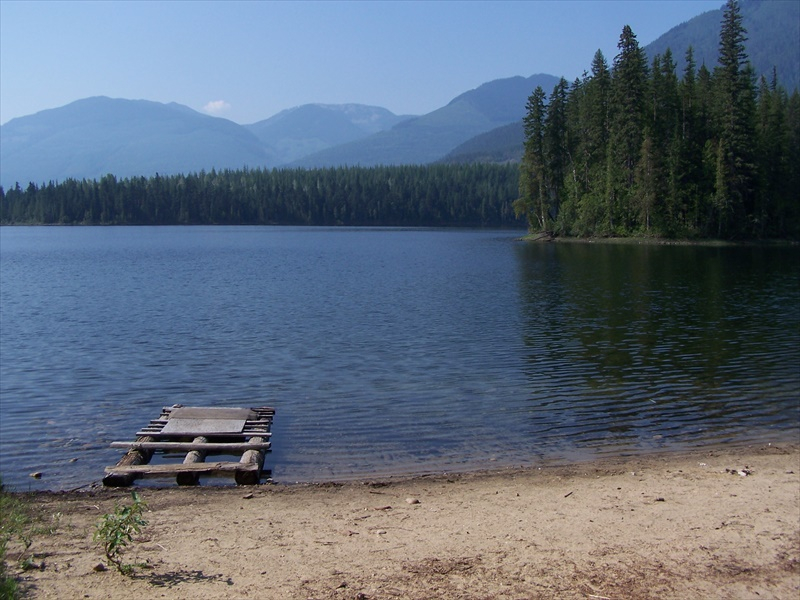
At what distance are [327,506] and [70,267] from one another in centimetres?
6316

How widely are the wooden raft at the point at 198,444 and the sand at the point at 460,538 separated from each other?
0.56 meters

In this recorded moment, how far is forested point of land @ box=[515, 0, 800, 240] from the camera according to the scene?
8756cm

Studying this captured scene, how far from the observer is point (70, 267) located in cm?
6800

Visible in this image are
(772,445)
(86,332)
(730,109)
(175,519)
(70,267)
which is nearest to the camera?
(175,519)

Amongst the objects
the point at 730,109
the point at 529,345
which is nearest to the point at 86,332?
the point at 529,345

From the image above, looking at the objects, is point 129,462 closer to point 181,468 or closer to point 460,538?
point 181,468

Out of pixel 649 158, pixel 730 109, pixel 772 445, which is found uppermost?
pixel 730 109

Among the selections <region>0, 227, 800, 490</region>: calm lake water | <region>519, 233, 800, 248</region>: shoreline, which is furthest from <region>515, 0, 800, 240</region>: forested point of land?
<region>0, 227, 800, 490</region>: calm lake water

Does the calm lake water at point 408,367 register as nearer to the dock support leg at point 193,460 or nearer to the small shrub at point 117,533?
the dock support leg at point 193,460

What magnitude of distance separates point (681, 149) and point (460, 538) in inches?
3443

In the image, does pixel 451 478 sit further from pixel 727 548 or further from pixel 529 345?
pixel 529 345

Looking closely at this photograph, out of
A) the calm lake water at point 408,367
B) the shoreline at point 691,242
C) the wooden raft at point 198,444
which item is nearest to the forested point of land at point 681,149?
the shoreline at point 691,242

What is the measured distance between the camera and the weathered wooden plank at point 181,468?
45.7 feet

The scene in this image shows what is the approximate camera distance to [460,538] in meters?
10.6
